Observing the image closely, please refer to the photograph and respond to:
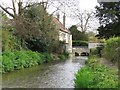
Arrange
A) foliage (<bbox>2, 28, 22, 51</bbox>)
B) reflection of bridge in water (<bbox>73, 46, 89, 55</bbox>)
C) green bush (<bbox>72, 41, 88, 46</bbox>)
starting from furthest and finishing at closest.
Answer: green bush (<bbox>72, 41, 88, 46</bbox>), reflection of bridge in water (<bbox>73, 46, 89, 55</bbox>), foliage (<bbox>2, 28, 22, 51</bbox>)

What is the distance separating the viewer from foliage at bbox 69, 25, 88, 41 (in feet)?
116

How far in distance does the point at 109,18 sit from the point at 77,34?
17.9 metres

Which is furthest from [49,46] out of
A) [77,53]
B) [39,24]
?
[77,53]

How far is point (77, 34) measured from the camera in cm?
3678

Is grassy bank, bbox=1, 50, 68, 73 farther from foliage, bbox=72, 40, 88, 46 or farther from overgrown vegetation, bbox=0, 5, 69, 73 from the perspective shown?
foliage, bbox=72, 40, 88, 46

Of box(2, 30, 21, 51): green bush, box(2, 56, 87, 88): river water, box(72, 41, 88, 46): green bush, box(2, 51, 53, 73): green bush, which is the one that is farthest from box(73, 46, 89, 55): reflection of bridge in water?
box(2, 56, 87, 88): river water

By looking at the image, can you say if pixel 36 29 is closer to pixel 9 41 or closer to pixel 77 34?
pixel 9 41

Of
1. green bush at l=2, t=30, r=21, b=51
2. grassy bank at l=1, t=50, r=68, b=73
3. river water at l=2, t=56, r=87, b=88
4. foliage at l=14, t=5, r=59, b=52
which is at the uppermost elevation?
foliage at l=14, t=5, r=59, b=52

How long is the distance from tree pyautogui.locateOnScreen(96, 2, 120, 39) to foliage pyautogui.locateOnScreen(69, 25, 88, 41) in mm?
14971

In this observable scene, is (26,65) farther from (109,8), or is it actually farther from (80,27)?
(80,27)

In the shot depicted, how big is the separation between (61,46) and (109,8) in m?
8.02

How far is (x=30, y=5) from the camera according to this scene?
19922 mm

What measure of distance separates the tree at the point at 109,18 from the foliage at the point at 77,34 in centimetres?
1497

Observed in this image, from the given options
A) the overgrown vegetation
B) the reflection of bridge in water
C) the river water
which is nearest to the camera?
the river water
